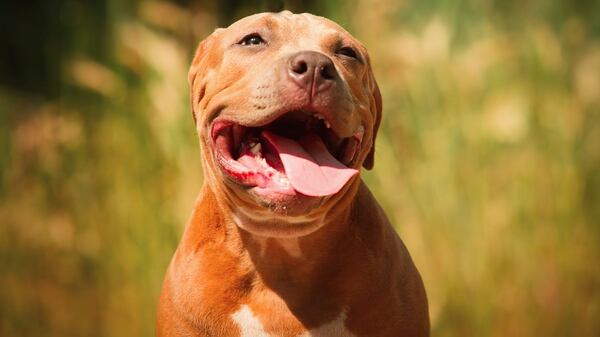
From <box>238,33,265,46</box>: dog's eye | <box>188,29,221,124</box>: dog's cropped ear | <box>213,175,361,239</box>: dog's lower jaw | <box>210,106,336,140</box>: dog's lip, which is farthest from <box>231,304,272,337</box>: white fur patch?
<box>238,33,265,46</box>: dog's eye

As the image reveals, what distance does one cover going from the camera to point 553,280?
581 centimetres

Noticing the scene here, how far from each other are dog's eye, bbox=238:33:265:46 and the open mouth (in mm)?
273

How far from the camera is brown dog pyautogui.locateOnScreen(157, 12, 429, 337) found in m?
3.56

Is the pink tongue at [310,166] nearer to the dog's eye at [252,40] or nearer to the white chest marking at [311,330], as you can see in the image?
the dog's eye at [252,40]

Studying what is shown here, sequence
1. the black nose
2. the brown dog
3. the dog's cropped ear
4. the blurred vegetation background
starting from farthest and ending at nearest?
the blurred vegetation background
the dog's cropped ear
the brown dog
the black nose

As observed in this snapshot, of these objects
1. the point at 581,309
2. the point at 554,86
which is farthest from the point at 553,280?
the point at 554,86

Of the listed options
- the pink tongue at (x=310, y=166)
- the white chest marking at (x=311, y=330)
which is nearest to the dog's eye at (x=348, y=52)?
the pink tongue at (x=310, y=166)

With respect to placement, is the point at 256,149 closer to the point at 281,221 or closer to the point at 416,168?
the point at 281,221

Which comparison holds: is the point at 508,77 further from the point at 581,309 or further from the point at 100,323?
the point at 100,323

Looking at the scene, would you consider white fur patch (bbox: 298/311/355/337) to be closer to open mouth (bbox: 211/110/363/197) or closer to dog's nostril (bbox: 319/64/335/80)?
open mouth (bbox: 211/110/363/197)

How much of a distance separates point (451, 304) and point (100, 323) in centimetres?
199

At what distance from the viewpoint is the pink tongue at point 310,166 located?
11.3 ft

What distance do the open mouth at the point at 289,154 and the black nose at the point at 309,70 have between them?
14 centimetres

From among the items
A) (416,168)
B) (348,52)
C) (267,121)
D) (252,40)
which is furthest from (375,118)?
(416,168)
